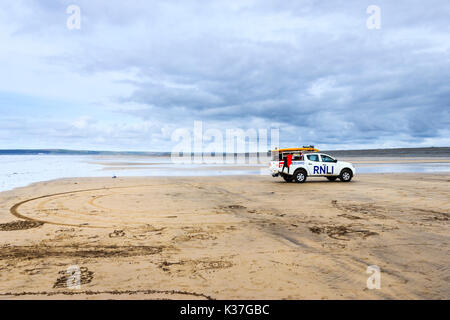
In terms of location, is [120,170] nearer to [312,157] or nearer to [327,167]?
[312,157]

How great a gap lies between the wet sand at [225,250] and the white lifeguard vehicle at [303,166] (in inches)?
320

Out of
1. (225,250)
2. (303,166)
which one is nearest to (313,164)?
(303,166)

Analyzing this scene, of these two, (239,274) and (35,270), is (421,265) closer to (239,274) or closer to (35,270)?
(239,274)

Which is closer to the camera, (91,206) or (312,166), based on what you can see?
(91,206)

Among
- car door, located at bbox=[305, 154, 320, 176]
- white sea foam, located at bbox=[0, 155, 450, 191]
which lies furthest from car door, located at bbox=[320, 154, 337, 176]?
white sea foam, located at bbox=[0, 155, 450, 191]

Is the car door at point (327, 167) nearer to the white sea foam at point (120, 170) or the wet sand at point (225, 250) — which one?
the wet sand at point (225, 250)

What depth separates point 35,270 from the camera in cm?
485

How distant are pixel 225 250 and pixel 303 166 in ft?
46.7

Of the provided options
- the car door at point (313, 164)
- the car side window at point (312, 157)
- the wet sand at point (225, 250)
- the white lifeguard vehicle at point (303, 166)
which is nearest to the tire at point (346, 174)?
the white lifeguard vehicle at point (303, 166)

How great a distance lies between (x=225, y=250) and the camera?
5891 mm

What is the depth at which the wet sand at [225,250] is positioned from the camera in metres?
4.20

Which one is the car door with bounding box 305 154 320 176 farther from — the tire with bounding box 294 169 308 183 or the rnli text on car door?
the tire with bounding box 294 169 308 183
